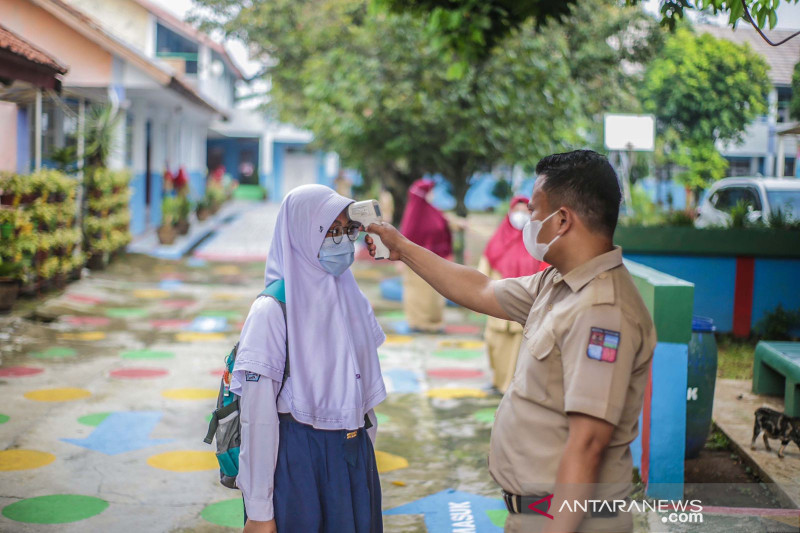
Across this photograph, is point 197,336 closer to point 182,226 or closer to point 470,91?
point 470,91

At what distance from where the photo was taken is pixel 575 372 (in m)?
2.06

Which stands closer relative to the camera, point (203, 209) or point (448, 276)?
point (448, 276)

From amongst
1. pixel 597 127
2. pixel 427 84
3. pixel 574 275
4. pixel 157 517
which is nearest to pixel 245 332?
pixel 574 275

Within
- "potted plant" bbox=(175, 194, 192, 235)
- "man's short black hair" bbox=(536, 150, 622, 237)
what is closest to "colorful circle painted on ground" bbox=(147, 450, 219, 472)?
"man's short black hair" bbox=(536, 150, 622, 237)

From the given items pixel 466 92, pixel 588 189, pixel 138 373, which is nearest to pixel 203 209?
pixel 466 92

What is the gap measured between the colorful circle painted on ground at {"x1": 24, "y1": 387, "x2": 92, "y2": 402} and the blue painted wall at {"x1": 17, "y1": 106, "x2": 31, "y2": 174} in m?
6.06

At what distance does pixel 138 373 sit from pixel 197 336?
1920 mm

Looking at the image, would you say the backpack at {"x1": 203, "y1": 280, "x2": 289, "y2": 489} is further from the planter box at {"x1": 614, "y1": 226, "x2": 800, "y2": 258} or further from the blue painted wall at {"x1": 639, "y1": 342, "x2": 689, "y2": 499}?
A: the planter box at {"x1": 614, "y1": 226, "x2": 800, "y2": 258}

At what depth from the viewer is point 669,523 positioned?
4156mm

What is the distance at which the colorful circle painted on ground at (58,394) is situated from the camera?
21.5 ft

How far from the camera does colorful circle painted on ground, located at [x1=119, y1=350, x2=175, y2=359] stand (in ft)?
27.3

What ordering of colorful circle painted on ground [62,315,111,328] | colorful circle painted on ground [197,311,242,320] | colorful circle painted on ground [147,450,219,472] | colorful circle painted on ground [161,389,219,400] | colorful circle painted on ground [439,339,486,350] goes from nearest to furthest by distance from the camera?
colorful circle painted on ground [147,450,219,472] → colorful circle painted on ground [161,389,219,400] → colorful circle painted on ground [439,339,486,350] → colorful circle painted on ground [62,315,111,328] → colorful circle painted on ground [197,311,242,320]

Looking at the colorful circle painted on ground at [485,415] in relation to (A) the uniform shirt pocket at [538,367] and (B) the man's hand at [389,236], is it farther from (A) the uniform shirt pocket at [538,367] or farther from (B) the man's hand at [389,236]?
(A) the uniform shirt pocket at [538,367]

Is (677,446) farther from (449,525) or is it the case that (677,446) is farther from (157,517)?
(157,517)
